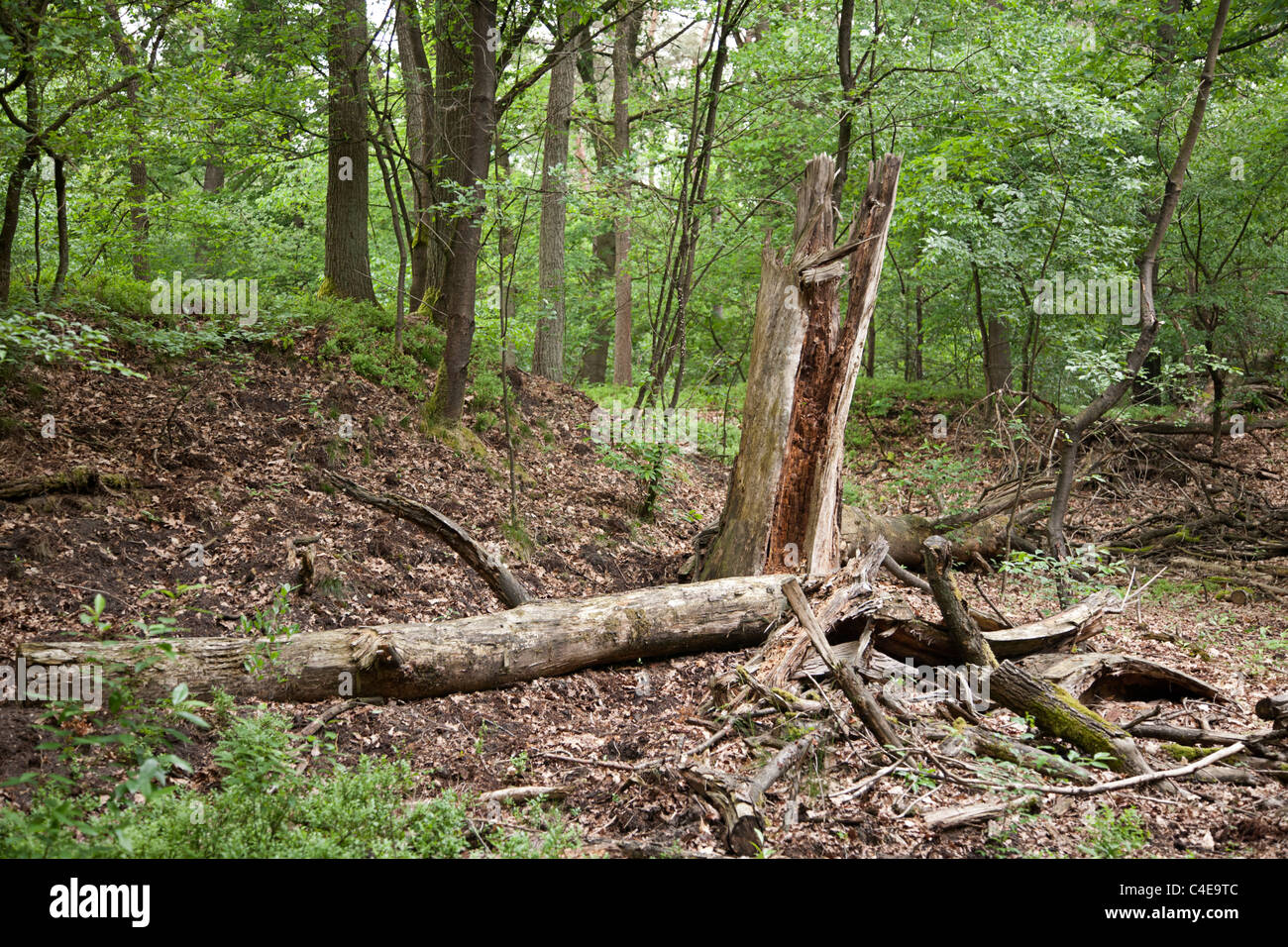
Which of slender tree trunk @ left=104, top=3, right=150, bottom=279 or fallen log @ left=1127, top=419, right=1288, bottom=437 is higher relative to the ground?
slender tree trunk @ left=104, top=3, right=150, bottom=279

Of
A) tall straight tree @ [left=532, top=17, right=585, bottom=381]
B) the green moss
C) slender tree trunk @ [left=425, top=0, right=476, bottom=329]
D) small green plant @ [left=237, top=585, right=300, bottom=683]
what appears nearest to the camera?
small green plant @ [left=237, top=585, right=300, bottom=683]

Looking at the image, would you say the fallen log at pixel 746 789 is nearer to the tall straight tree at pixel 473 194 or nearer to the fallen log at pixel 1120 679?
the fallen log at pixel 1120 679

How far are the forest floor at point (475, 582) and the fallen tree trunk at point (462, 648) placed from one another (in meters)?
0.15

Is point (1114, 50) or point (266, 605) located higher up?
point (1114, 50)

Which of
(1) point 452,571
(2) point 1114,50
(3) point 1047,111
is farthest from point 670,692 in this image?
(2) point 1114,50

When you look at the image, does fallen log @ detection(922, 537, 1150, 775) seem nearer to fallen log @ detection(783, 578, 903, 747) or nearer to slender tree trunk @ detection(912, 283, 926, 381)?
fallen log @ detection(783, 578, 903, 747)

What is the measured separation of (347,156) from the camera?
10.0 metres

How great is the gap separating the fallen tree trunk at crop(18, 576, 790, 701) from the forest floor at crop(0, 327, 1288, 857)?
0.15 m

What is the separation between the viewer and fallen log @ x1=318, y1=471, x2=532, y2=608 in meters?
6.28

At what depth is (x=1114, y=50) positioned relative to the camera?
11.4 meters

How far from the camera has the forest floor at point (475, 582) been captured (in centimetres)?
380

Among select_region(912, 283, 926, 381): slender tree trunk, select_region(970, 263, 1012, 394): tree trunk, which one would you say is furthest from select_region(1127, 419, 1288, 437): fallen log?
select_region(912, 283, 926, 381): slender tree trunk
